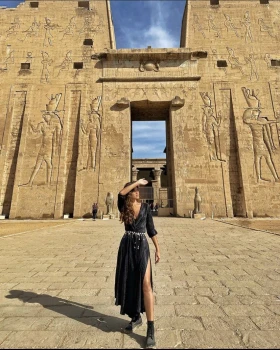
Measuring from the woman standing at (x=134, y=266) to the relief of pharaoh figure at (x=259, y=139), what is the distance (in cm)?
1630

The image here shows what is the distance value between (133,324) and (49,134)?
55.3 ft

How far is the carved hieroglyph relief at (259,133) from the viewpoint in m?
16.4

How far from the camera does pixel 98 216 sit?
599 inches

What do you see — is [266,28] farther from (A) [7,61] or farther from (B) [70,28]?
(A) [7,61]

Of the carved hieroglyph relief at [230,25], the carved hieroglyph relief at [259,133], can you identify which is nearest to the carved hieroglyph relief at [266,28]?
the carved hieroglyph relief at [230,25]

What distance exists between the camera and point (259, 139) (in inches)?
662

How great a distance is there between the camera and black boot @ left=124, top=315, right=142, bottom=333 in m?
2.03

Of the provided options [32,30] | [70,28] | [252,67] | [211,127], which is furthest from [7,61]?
[252,67]

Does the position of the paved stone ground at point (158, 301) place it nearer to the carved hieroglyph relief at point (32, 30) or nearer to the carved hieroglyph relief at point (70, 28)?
the carved hieroglyph relief at point (70, 28)

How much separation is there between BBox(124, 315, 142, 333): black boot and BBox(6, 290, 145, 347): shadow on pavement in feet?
0.14

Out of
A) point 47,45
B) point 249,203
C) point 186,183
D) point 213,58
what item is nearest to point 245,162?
point 249,203

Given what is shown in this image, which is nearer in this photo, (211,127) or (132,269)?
(132,269)

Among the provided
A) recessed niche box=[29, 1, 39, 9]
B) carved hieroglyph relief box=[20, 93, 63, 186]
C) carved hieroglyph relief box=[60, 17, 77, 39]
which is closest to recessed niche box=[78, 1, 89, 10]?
carved hieroglyph relief box=[60, 17, 77, 39]

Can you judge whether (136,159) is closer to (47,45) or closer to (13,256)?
(47,45)
